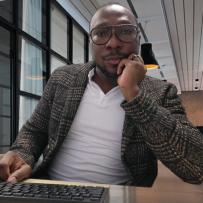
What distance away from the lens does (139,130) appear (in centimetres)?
103

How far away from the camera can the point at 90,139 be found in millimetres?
1128

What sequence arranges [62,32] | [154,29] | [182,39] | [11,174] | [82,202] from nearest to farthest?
[82,202] → [11,174] → [62,32] → [154,29] → [182,39]

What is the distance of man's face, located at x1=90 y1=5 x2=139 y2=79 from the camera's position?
1114 mm

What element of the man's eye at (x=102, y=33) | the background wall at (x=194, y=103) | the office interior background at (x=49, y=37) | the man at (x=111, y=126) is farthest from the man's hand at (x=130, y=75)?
the background wall at (x=194, y=103)

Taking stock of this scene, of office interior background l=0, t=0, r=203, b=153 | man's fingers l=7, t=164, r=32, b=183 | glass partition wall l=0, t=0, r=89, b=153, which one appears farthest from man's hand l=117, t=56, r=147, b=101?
glass partition wall l=0, t=0, r=89, b=153

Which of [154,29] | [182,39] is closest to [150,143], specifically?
[154,29]

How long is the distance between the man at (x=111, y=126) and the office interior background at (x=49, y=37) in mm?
1023

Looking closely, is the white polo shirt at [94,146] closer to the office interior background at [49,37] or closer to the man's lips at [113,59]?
the man's lips at [113,59]

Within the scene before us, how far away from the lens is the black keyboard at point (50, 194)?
597 millimetres

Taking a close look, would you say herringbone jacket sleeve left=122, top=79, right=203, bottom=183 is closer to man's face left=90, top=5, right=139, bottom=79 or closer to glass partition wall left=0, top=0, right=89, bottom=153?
man's face left=90, top=5, right=139, bottom=79

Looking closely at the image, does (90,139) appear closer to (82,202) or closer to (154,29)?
(82,202)

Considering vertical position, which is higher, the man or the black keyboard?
the man

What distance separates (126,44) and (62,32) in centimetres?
426

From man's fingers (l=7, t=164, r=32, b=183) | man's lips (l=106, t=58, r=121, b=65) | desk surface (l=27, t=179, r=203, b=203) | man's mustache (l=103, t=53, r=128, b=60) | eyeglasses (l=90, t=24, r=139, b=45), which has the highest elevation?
eyeglasses (l=90, t=24, r=139, b=45)
